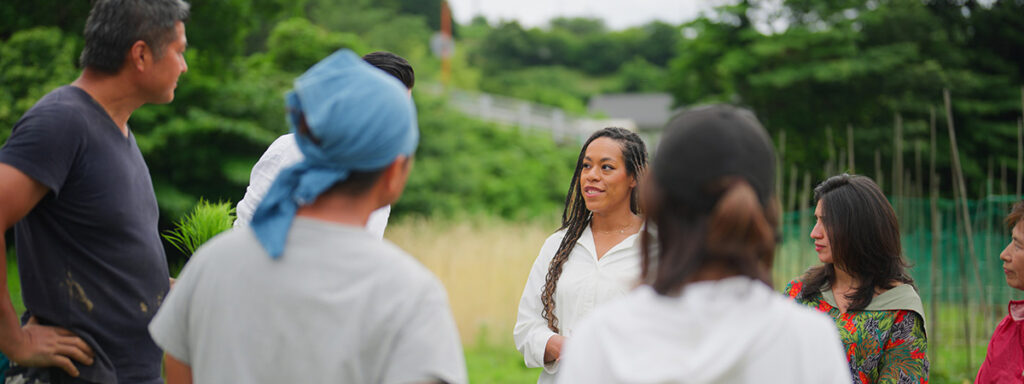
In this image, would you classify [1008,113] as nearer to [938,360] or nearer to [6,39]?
[938,360]

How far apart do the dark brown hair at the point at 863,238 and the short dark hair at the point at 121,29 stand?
2442 millimetres

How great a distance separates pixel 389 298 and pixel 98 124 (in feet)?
3.92

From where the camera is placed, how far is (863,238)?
123 inches

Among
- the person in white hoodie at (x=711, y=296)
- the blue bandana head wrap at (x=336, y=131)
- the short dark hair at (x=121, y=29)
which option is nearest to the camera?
the person in white hoodie at (x=711, y=296)

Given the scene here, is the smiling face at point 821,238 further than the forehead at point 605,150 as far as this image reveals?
No

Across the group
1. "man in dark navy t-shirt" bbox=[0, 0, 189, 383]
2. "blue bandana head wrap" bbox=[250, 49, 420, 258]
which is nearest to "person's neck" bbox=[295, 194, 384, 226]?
"blue bandana head wrap" bbox=[250, 49, 420, 258]

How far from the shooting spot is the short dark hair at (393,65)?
3.38m

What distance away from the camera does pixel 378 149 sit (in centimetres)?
164

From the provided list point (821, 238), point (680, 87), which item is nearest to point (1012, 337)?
point (821, 238)

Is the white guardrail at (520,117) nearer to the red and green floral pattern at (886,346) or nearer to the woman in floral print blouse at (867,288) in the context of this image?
the woman in floral print blouse at (867,288)

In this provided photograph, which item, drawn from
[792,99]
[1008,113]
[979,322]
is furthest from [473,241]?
[1008,113]

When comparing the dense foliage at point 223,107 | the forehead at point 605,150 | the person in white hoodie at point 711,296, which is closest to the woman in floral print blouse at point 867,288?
the forehead at point 605,150

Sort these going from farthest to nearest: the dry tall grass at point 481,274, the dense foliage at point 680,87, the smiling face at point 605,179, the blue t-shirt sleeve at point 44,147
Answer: the dense foliage at point 680,87 → the dry tall grass at point 481,274 → the smiling face at point 605,179 → the blue t-shirt sleeve at point 44,147

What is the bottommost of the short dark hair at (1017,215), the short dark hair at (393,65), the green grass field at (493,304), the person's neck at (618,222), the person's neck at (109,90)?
the green grass field at (493,304)
